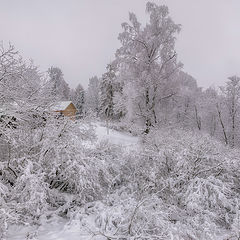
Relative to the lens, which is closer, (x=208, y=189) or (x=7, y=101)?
(x=208, y=189)

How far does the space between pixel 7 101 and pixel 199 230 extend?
21.6ft

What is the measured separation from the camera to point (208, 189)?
5332 mm

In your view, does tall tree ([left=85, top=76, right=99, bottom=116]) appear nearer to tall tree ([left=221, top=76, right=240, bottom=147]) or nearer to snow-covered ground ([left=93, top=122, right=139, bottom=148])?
snow-covered ground ([left=93, top=122, right=139, bottom=148])

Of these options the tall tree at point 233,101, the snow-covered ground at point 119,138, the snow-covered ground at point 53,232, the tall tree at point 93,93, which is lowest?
the snow-covered ground at point 53,232

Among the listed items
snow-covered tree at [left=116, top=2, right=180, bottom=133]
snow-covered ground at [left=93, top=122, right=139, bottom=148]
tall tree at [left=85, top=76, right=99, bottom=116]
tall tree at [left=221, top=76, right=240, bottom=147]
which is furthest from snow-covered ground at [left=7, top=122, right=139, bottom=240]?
tall tree at [left=85, top=76, right=99, bottom=116]

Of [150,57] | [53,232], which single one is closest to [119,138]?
[150,57]

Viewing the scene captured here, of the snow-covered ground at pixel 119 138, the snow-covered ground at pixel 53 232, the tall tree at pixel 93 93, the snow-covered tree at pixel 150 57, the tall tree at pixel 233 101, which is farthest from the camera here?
the tall tree at pixel 93 93

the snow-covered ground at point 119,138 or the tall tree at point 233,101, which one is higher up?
the tall tree at point 233,101

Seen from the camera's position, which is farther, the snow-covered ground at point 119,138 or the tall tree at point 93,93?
the tall tree at point 93,93

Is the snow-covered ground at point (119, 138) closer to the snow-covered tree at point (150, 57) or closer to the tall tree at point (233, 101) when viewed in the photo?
the snow-covered tree at point (150, 57)

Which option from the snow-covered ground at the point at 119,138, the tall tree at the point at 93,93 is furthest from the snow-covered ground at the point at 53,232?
the tall tree at the point at 93,93

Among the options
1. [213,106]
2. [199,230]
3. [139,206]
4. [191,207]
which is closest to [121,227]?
[139,206]

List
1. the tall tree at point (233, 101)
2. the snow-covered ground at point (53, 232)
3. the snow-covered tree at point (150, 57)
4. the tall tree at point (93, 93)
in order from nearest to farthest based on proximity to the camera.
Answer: the snow-covered ground at point (53, 232) < the snow-covered tree at point (150, 57) < the tall tree at point (233, 101) < the tall tree at point (93, 93)

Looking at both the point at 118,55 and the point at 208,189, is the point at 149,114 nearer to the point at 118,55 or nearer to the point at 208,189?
the point at 118,55
